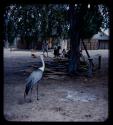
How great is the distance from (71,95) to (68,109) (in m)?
2.17

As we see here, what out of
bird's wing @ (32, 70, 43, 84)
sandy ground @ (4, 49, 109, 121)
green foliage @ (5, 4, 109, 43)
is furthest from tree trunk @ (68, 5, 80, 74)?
bird's wing @ (32, 70, 43, 84)

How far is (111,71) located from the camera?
8.70 ft

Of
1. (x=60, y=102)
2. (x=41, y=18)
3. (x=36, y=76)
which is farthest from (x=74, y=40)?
(x=60, y=102)

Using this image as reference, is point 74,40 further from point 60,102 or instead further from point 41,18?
point 60,102

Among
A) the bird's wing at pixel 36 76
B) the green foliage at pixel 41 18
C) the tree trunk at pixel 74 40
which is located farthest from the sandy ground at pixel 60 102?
the green foliage at pixel 41 18

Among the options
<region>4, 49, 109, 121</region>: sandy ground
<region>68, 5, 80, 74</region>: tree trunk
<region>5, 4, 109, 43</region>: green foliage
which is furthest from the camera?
<region>68, 5, 80, 74</region>: tree trunk

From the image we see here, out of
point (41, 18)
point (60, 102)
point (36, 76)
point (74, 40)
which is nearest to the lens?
point (60, 102)

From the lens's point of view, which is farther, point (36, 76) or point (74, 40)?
point (74, 40)

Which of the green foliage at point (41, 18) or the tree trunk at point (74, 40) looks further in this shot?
the tree trunk at point (74, 40)

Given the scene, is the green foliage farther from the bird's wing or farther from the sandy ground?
the bird's wing

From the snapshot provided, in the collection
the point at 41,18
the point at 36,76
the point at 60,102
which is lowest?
the point at 60,102

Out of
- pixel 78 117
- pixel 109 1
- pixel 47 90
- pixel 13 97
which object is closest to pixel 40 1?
pixel 109 1

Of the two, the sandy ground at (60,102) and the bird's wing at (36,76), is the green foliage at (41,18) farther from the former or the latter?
the bird's wing at (36,76)

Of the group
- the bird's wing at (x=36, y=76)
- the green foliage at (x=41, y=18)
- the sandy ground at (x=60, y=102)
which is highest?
the green foliage at (x=41, y=18)
